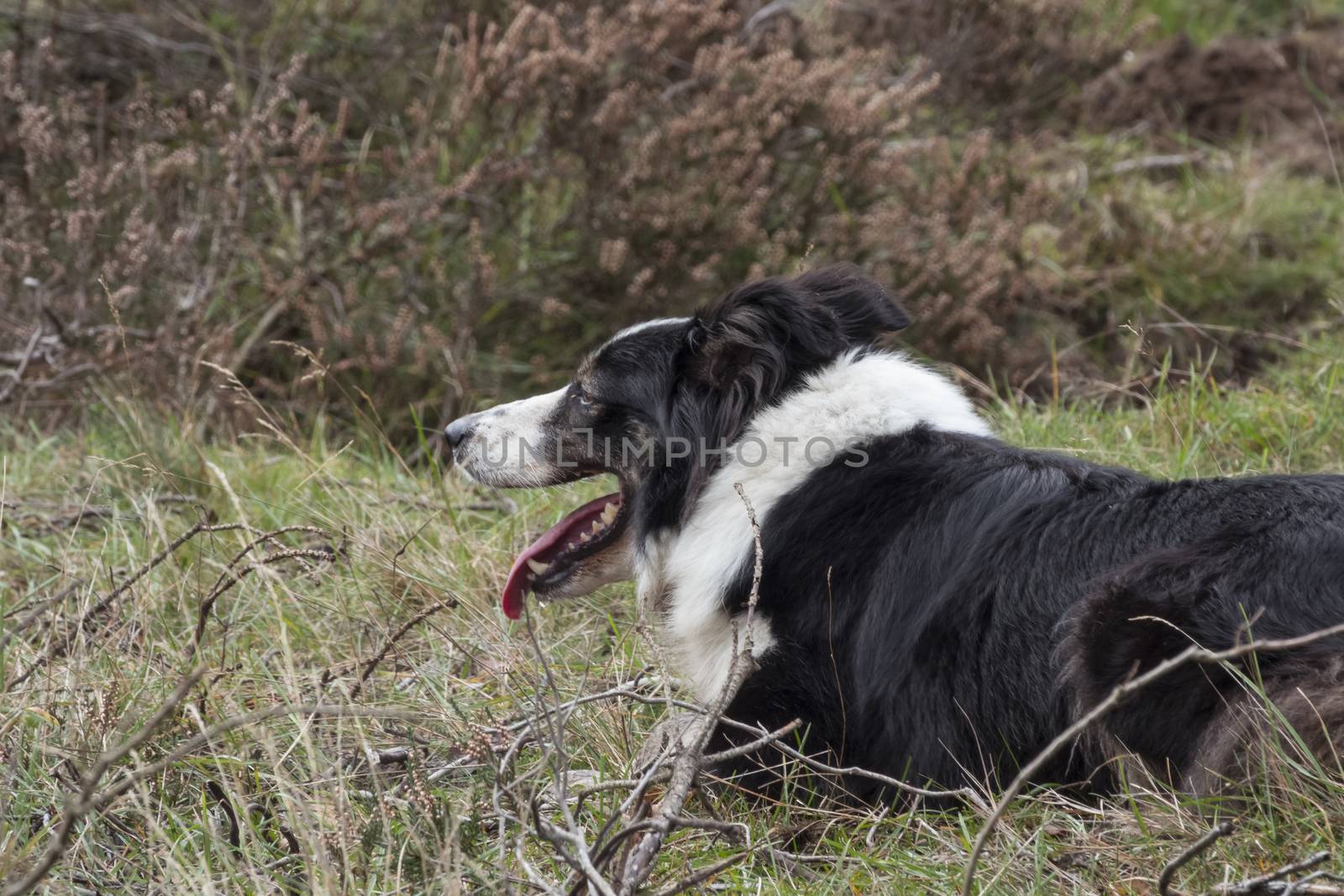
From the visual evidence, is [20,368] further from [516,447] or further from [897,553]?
[897,553]

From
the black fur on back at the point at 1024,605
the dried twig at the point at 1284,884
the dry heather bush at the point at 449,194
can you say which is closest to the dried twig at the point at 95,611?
the black fur on back at the point at 1024,605

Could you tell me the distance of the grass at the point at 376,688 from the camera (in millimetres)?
2182

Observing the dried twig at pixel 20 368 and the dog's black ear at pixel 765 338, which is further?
the dried twig at pixel 20 368

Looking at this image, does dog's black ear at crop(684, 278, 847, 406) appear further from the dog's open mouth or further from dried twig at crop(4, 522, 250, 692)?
dried twig at crop(4, 522, 250, 692)

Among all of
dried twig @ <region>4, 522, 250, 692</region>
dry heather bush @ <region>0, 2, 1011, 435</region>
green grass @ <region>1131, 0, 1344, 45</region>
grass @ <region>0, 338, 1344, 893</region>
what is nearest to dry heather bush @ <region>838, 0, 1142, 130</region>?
dry heather bush @ <region>0, 2, 1011, 435</region>

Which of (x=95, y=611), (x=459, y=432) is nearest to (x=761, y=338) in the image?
(x=459, y=432)

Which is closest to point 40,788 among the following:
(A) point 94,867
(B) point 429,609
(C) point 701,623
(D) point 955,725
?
(A) point 94,867

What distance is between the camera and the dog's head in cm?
295

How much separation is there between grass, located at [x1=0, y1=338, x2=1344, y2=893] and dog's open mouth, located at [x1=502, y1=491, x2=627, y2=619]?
13 cm

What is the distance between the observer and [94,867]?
7.89 feet

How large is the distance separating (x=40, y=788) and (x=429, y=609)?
89 centimetres

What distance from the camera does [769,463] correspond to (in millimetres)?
2918

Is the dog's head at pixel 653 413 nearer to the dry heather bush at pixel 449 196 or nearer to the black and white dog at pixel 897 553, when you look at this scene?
the black and white dog at pixel 897 553

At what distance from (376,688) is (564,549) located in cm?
59
